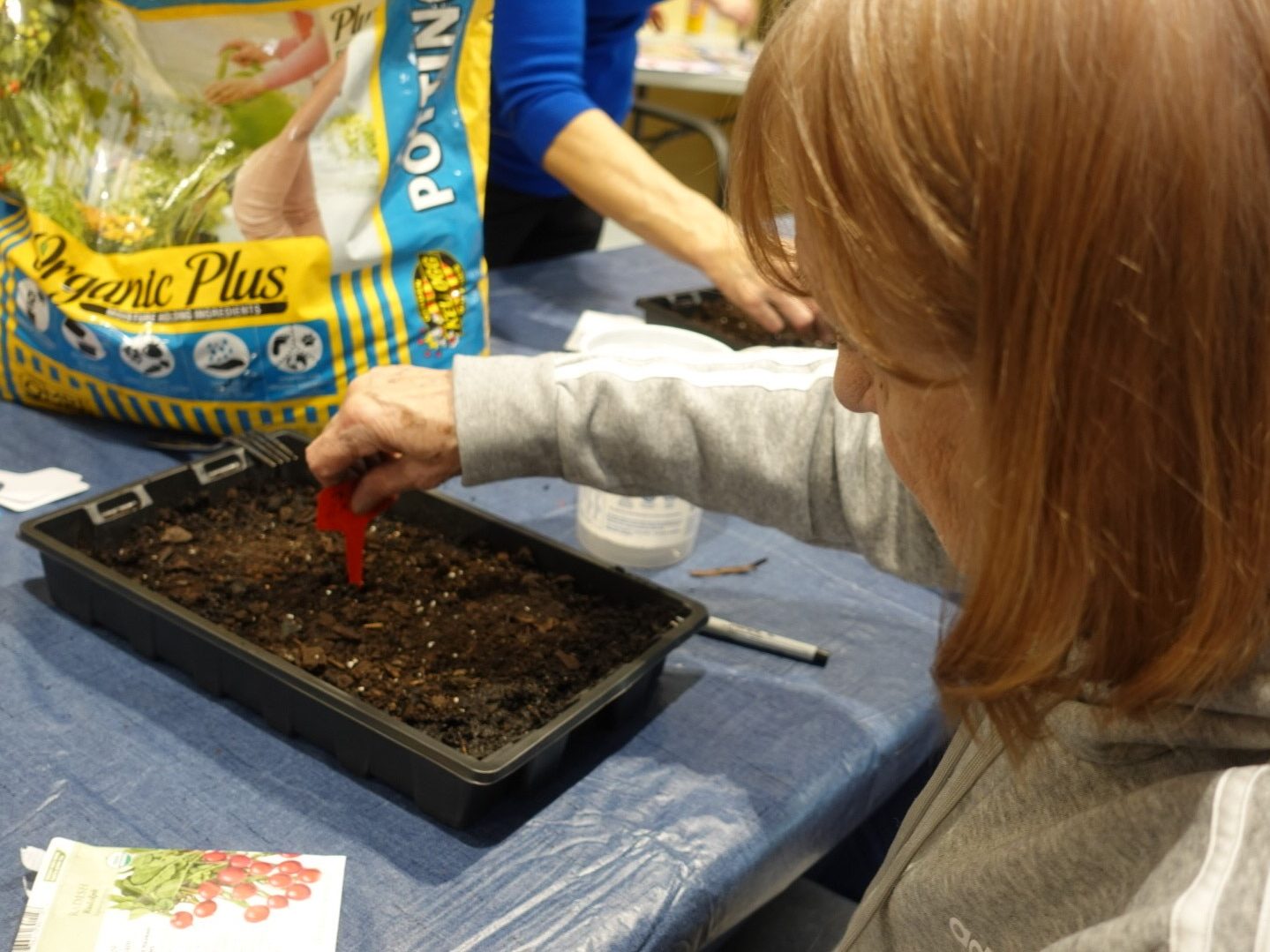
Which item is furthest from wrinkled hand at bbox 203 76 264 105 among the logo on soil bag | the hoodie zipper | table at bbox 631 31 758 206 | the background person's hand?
the background person's hand

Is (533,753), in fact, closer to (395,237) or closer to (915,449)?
(915,449)

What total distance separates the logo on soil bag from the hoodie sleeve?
1.07 feet

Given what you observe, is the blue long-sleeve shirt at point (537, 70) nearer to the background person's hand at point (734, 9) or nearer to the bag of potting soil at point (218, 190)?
the bag of potting soil at point (218, 190)

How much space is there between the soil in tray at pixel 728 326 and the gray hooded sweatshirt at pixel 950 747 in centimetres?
52

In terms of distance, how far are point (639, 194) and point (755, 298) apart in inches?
8.9

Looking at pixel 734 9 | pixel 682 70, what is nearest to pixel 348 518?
pixel 682 70

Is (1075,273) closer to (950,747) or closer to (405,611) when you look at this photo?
(950,747)

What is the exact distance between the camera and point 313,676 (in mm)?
800

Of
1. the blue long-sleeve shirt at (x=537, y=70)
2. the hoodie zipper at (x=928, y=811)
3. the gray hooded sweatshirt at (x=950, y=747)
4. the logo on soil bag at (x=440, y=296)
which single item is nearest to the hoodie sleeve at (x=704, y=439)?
the gray hooded sweatshirt at (x=950, y=747)

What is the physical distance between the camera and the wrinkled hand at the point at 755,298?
53.9 inches

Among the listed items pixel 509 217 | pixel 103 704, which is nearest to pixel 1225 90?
pixel 103 704

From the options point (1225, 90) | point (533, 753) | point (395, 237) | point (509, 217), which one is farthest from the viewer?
point (509, 217)

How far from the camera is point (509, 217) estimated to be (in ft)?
6.12

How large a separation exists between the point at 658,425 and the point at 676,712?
0.74 ft
